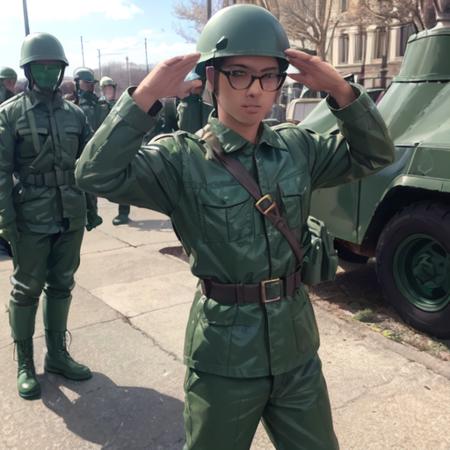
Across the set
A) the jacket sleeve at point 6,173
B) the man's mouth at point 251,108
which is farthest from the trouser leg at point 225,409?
the jacket sleeve at point 6,173

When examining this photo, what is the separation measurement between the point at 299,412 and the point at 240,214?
647mm

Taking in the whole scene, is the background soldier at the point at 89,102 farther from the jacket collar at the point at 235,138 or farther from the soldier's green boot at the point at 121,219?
the jacket collar at the point at 235,138

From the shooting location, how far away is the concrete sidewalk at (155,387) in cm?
291

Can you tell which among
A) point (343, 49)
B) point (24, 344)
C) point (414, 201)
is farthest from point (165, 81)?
point (343, 49)

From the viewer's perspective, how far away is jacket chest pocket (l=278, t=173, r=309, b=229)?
1.81 m

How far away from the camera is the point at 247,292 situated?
5.79 feet

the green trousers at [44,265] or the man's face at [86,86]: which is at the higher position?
the man's face at [86,86]

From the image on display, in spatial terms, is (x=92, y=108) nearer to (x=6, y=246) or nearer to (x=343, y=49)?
(x=6, y=246)

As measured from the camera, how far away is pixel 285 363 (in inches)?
70.3

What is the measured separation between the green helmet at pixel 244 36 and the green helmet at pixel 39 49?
1.71 metres

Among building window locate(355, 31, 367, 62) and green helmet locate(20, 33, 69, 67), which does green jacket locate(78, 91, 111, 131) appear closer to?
green helmet locate(20, 33, 69, 67)

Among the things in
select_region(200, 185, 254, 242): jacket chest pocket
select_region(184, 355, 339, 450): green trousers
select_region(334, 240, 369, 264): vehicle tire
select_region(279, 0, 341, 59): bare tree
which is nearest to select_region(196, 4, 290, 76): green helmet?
select_region(200, 185, 254, 242): jacket chest pocket

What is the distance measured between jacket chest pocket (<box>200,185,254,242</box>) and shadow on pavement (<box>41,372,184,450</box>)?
1539 millimetres

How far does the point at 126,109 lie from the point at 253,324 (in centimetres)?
75
